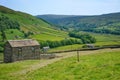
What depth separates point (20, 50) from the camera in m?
95.4

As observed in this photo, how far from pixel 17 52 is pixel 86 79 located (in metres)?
62.4

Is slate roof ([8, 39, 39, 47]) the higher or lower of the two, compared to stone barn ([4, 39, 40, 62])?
higher

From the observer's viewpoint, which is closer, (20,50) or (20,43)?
(20,50)

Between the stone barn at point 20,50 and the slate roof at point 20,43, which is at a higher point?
the slate roof at point 20,43

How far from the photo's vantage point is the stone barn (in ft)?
310

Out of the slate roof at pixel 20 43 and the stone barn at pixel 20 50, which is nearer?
the stone barn at pixel 20 50

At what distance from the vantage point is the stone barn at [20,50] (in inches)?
3718

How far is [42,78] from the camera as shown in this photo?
136ft

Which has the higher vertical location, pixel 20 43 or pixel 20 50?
pixel 20 43

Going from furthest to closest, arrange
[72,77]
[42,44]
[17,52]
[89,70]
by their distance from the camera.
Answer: [42,44]
[17,52]
[89,70]
[72,77]

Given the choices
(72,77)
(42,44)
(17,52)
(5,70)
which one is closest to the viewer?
(72,77)

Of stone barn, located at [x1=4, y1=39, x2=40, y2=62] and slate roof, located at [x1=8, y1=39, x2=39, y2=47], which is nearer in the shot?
stone barn, located at [x1=4, y1=39, x2=40, y2=62]

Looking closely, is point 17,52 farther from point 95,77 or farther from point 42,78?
Result: point 95,77

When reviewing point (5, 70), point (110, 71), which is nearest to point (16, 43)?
point (5, 70)
